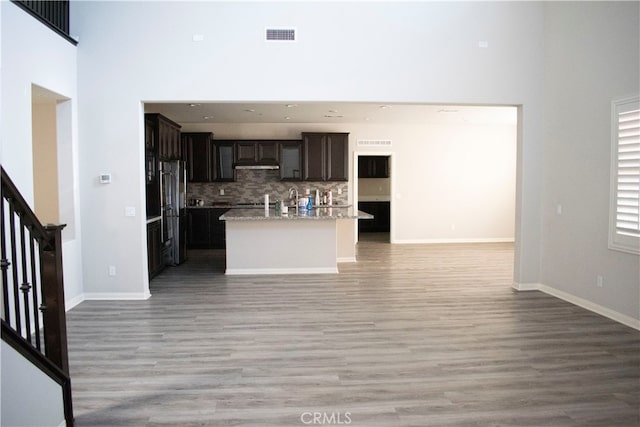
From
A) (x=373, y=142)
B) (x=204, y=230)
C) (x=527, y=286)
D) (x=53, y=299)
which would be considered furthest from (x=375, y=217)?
(x=53, y=299)

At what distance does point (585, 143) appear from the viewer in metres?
5.29

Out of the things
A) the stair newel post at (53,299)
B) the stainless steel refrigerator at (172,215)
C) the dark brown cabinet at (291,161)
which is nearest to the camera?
the stair newel post at (53,299)

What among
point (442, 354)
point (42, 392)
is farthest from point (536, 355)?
point (42, 392)

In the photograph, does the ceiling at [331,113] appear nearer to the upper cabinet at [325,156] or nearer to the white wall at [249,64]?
the upper cabinet at [325,156]

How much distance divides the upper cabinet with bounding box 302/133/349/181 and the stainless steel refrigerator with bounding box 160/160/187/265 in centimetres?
291

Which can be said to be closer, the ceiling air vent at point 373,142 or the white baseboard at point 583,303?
the white baseboard at point 583,303

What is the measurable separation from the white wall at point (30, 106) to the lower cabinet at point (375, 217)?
8.44 m

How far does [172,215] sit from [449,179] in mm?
6449

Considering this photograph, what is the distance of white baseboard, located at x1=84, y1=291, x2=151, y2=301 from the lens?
18.8 feet

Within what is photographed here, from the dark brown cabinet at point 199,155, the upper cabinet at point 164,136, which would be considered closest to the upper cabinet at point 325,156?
the dark brown cabinet at point 199,155

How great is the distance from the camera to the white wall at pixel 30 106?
4168 millimetres

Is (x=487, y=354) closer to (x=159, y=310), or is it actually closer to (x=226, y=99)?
(x=159, y=310)

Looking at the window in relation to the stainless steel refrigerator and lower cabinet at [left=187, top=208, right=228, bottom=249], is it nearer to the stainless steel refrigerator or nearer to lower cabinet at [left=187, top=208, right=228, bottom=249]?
the stainless steel refrigerator

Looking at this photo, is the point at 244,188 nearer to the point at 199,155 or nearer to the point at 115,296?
the point at 199,155
